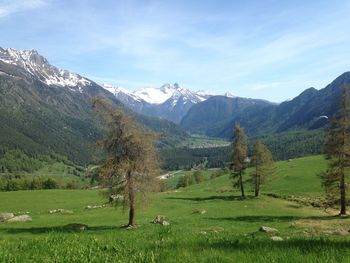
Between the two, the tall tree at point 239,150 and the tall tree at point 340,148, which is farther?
the tall tree at point 239,150

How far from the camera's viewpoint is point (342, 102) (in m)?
57.0

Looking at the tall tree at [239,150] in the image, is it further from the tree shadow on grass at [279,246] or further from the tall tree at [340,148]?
the tree shadow on grass at [279,246]

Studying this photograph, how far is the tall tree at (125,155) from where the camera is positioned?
42.1 meters

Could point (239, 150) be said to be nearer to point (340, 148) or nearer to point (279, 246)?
point (340, 148)

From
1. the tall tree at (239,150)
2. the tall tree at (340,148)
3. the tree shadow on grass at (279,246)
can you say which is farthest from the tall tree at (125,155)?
the tall tree at (239,150)

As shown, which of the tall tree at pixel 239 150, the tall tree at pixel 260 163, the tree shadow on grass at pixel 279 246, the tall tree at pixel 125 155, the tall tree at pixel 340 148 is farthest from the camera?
the tall tree at pixel 260 163

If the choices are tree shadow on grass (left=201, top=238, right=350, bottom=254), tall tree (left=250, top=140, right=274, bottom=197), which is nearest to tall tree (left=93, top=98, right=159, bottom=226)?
tree shadow on grass (left=201, top=238, right=350, bottom=254)

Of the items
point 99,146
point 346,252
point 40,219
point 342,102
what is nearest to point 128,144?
point 99,146

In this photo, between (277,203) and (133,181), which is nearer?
(133,181)

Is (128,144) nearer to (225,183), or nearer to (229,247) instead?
(229,247)

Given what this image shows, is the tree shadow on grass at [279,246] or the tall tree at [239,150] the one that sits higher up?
the tall tree at [239,150]

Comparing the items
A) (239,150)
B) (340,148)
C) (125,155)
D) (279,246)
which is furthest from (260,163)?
(279,246)

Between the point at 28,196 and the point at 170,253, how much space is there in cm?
8507

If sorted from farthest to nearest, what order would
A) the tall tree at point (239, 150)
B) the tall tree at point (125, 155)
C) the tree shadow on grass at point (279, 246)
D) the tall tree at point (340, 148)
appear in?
the tall tree at point (239, 150) < the tall tree at point (340, 148) < the tall tree at point (125, 155) < the tree shadow on grass at point (279, 246)
